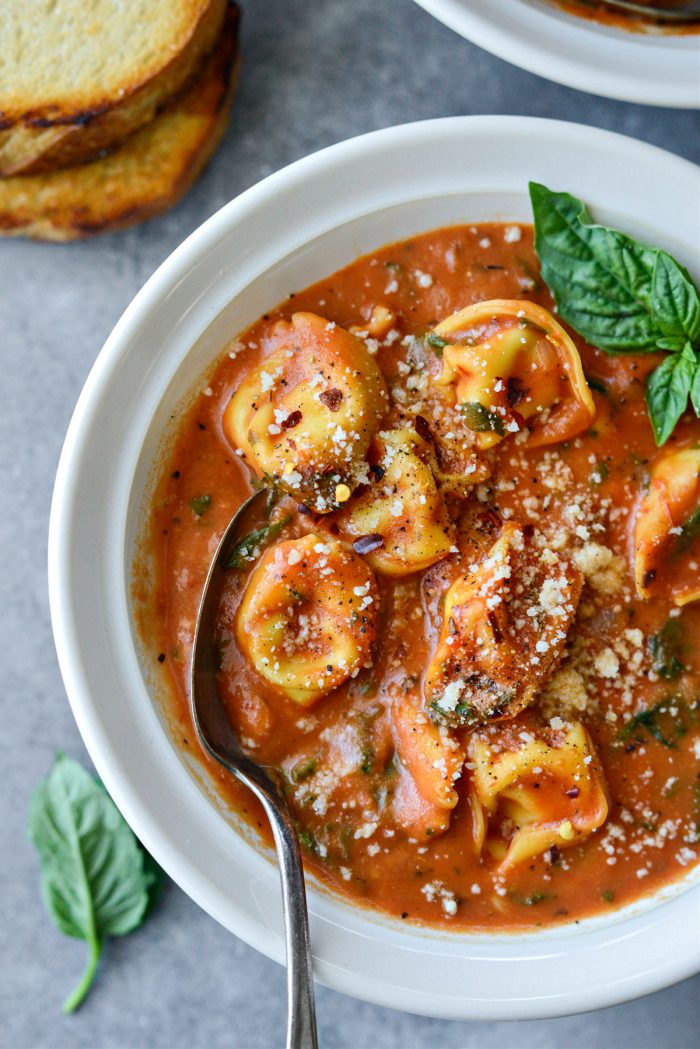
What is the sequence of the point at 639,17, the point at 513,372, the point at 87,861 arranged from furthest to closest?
the point at 87,861, the point at 639,17, the point at 513,372

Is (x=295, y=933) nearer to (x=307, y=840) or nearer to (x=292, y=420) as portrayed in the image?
(x=307, y=840)

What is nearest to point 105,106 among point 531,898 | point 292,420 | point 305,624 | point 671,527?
point 292,420

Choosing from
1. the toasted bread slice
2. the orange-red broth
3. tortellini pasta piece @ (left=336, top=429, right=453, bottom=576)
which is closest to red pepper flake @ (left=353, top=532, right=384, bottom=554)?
tortellini pasta piece @ (left=336, top=429, right=453, bottom=576)

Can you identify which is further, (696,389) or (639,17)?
(639,17)

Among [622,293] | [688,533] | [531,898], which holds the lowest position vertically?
[531,898]

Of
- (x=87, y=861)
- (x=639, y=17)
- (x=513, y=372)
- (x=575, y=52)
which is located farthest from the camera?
(x=87, y=861)

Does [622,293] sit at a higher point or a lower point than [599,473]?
higher

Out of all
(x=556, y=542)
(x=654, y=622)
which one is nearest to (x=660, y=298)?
(x=556, y=542)

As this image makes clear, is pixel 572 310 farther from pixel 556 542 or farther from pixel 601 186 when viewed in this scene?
pixel 556 542
